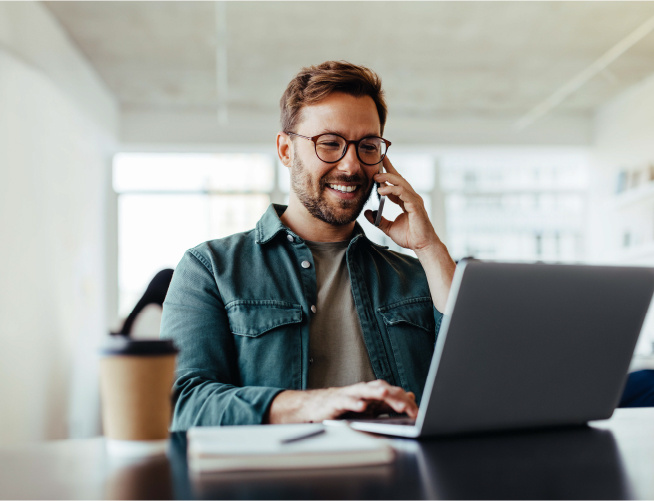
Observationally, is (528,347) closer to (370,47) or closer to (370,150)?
(370,150)

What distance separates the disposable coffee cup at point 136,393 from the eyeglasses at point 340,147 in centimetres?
100

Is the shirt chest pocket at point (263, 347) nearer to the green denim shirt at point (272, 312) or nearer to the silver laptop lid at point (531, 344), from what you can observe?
the green denim shirt at point (272, 312)

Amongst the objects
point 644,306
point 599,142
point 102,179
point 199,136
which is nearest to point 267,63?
point 199,136

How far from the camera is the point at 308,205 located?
Result: 5.58 ft

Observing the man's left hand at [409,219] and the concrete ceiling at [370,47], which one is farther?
the concrete ceiling at [370,47]

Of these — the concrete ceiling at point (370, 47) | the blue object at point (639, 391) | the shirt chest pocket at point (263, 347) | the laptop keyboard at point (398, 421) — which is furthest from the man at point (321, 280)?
the concrete ceiling at point (370, 47)

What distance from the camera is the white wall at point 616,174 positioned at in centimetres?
573

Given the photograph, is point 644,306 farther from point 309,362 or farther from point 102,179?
point 102,179

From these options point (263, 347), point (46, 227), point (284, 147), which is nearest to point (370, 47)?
point (46, 227)

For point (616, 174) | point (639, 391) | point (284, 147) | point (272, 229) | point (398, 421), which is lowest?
point (639, 391)

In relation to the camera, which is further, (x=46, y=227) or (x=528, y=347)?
(x=46, y=227)

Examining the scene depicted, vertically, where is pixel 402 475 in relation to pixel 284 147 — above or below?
below

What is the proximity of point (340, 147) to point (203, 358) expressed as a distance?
60 cm

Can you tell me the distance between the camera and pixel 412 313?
63.5 inches
